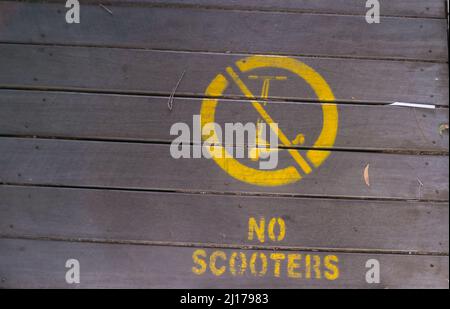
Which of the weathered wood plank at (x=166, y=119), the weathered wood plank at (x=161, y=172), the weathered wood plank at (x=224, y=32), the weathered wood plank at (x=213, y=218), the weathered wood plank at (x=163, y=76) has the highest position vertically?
the weathered wood plank at (x=224, y=32)

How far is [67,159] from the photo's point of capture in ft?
5.03

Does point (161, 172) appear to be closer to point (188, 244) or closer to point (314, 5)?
point (188, 244)

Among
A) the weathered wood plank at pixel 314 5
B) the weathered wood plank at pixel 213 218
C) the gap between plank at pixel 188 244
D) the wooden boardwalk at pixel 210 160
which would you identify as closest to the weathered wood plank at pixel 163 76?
the wooden boardwalk at pixel 210 160

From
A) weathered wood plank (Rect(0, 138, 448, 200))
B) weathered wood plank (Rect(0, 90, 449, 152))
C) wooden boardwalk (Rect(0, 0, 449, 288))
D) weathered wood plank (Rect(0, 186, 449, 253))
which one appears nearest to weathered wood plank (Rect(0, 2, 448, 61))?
wooden boardwalk (Rect(0, 0, 449, 288))

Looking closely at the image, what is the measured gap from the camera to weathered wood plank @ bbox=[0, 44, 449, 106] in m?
1.54

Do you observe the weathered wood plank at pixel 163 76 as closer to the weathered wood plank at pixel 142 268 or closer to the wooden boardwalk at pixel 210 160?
the wooden boardwalk at pixel 210 160

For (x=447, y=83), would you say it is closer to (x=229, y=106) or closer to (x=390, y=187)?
(x=390, y=187)

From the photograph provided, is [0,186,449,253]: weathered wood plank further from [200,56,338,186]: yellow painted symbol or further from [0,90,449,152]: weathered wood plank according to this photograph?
[0,90,449,152]: weathered wood plank

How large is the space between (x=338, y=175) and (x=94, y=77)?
2.71ft

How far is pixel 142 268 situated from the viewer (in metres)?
1.53

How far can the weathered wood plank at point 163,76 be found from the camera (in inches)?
60.7

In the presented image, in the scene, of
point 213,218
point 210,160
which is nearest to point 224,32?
point 210,160

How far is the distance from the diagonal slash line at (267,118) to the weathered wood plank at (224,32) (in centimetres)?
10
